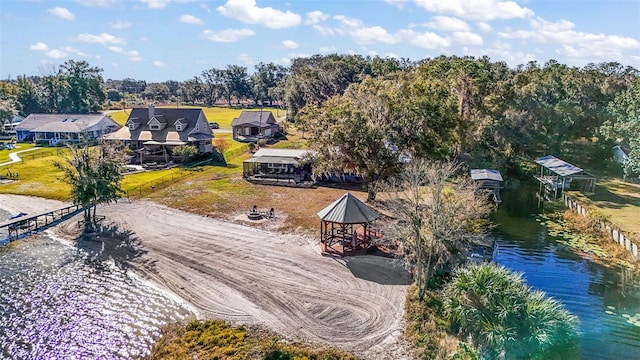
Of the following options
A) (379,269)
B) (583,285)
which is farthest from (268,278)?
(583,285)

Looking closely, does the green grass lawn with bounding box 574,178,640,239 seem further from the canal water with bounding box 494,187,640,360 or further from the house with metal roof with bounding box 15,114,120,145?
the house with metal roof with bounding box 15,114,120,145

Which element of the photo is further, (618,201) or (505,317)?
(618,201)

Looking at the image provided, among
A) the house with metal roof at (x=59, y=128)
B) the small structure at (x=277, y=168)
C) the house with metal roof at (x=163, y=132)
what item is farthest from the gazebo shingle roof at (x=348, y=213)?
the house with metal roof at (x=59, y=128)

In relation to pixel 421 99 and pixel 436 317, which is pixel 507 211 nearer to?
pixel 421 99

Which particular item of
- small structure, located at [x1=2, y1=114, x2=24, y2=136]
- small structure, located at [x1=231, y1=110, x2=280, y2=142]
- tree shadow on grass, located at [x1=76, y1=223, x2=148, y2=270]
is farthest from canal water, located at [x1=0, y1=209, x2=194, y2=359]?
small structure, located at [x1=2, y1=114, x2=24, y2=136]

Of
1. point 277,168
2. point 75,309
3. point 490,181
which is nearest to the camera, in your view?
point 75,309

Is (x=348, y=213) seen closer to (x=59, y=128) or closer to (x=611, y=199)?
(x=611, y=199)

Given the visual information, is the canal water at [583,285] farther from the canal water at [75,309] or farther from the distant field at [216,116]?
the distant field at [216,116]
